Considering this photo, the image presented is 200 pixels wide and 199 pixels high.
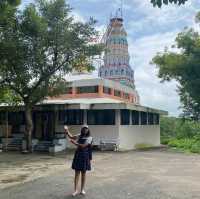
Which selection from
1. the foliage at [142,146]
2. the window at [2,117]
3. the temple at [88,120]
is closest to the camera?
the temple at [88,120]

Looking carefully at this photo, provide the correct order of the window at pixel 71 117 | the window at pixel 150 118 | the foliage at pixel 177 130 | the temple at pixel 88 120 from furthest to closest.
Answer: the foliage at pixel 177 130 < the window at pixel 150 118 < the window at pixel 71 117 < the temple at pixel 88 120

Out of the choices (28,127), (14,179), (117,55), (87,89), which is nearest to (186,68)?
(87,89)

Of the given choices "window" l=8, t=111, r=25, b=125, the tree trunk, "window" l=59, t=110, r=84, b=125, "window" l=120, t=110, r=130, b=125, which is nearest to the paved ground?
the tree trunk

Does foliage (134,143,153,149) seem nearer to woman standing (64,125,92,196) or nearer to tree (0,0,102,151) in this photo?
tree (0,0,102,151)

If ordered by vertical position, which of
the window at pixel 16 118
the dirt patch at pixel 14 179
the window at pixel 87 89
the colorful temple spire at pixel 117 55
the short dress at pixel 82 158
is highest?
the colorful temple spire at pixel 117 55

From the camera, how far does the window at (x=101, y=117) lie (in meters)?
27.5

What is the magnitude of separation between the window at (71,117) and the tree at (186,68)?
792cm

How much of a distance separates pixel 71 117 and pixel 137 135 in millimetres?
4925

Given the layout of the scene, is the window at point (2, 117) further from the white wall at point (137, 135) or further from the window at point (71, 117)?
the white wall at point (137, 135)

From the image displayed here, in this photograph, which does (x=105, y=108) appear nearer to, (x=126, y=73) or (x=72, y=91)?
(x=72, y=91)

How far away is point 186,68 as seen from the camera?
99.7ft

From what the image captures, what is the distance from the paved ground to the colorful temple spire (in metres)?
48.8

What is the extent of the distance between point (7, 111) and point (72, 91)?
6845mm

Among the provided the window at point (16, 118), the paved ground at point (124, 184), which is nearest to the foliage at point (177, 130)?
the window at point (16, 118)
